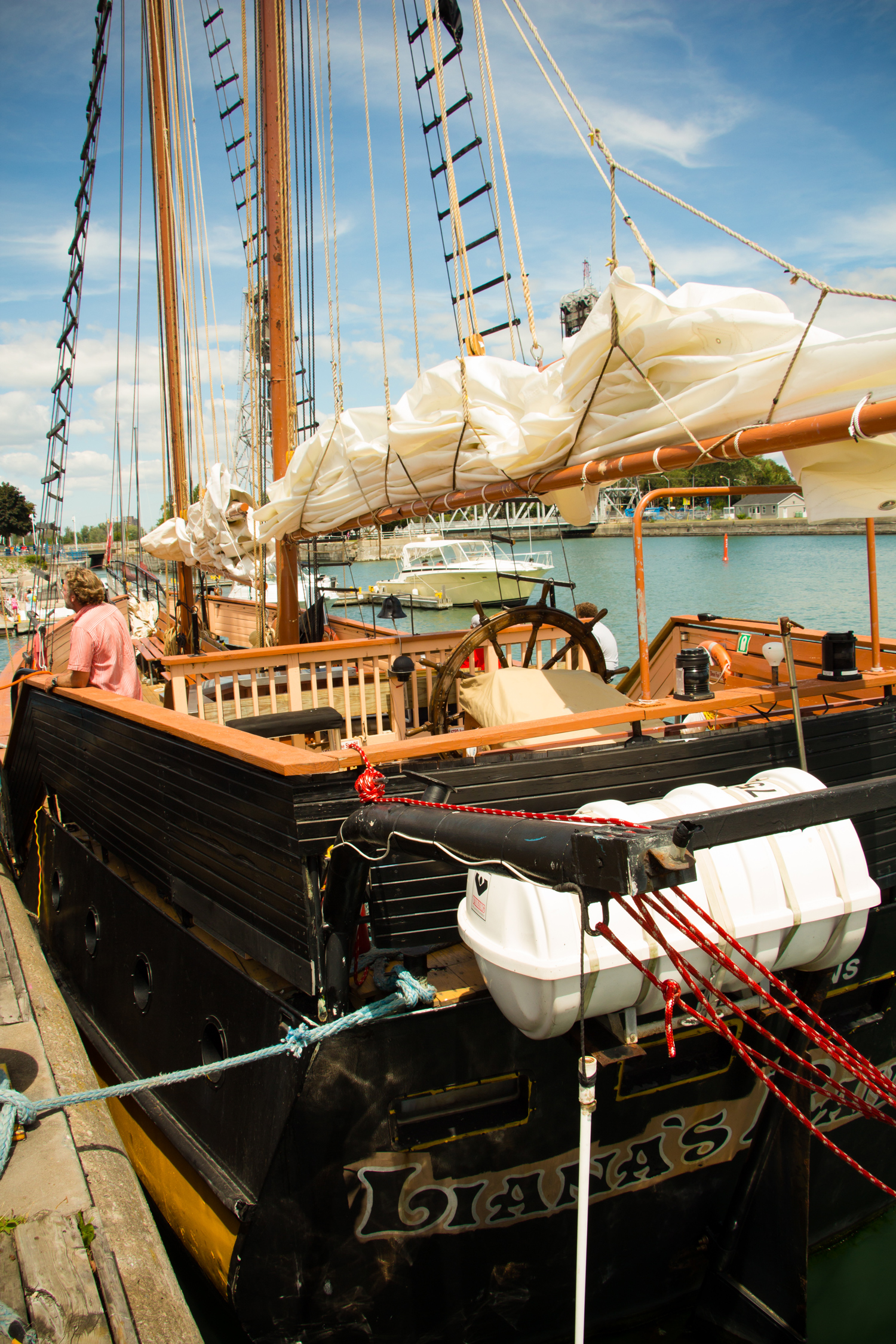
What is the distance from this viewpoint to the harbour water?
3.49 meters

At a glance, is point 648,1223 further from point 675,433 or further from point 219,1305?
point 675,433

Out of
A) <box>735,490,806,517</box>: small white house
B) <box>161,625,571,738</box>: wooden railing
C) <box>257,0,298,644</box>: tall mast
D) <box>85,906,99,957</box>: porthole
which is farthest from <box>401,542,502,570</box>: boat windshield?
<box>735,490,806,517</box>: small white house

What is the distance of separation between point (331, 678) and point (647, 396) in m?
3.47

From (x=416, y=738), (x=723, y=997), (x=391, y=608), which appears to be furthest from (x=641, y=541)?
(x=391, y=608)

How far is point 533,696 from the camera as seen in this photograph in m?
4.37

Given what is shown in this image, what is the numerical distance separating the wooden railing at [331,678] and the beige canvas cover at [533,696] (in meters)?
1.05

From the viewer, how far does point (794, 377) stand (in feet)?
9.99

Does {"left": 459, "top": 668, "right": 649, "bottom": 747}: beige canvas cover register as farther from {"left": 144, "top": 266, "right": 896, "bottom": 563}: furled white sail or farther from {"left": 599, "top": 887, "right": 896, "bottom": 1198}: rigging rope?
{"left": 599, "top": 887, "right": 896, "bottom": 1198}: rigging rope

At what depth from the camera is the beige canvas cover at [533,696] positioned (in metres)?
4.33

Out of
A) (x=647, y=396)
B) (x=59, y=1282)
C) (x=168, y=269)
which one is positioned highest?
(x=168, y=269)

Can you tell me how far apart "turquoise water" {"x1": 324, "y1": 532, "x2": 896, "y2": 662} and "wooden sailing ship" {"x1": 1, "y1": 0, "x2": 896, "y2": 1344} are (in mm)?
7413

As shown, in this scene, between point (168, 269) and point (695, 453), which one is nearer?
point (695, 453)

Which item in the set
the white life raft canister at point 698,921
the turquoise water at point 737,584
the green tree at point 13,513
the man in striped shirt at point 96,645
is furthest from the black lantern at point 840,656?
the green tree at point 13,513

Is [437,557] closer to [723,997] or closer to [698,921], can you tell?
[698,921]
